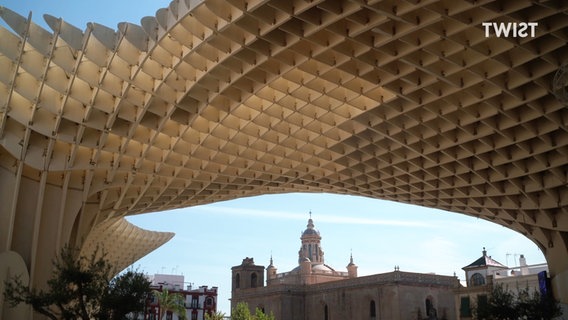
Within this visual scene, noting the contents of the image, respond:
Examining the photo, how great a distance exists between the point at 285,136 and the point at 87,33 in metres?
11.2

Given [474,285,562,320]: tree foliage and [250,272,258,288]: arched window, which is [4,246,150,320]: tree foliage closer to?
[474,285,562,320]: tree foliage

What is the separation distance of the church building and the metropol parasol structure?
42059mm

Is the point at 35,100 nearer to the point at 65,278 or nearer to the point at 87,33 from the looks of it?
the point at 87,33

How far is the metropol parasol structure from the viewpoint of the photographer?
20547 mm

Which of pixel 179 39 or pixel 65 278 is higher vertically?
pixel 179 39

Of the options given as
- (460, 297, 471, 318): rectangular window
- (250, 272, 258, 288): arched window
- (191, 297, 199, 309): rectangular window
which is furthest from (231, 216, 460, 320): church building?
(191, 297, 199, 309): rectangular window

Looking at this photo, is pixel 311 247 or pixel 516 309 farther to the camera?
→ pixel 311 247

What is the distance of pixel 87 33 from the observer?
25.3 metres

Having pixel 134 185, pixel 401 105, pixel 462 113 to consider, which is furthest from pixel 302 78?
pixel 134 185

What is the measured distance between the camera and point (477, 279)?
231 ft

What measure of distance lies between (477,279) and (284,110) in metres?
51.6

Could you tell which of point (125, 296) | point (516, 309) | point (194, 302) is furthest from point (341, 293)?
point (125, 296)

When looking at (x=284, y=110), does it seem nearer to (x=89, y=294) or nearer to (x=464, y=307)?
(x=89, y=294)

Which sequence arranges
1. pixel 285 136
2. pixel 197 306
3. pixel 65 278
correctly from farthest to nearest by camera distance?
pixel 197 306 → pixel 285 136 → pixel 65 278
